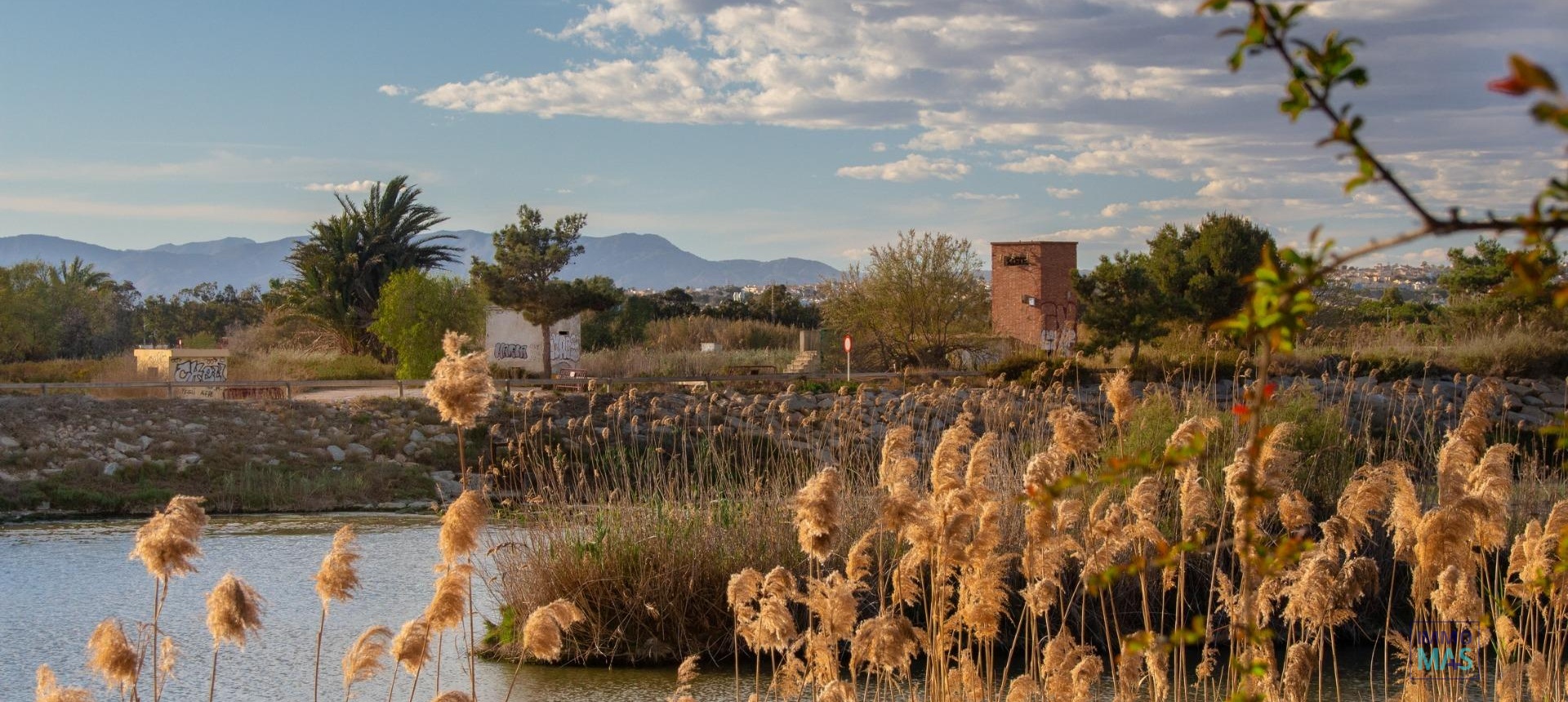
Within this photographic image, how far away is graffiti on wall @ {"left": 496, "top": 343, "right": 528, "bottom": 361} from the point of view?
29031 mm

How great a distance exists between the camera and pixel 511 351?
2908 cm

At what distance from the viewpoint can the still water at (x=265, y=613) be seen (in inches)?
275

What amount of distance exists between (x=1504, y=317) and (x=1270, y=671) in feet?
73.3

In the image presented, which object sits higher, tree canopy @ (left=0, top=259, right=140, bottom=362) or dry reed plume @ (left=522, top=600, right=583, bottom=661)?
tree canopy @ (left=0, top=259, right=140, bottom=362)

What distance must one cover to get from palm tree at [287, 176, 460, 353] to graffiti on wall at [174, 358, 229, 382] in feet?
25.9

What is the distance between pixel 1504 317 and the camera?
23531mm

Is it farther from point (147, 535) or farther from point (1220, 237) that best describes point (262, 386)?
point (147, 535)

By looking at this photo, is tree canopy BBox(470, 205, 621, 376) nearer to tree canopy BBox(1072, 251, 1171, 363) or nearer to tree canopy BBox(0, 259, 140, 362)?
tree canopy BBox(1072, 251, 1171, 363)

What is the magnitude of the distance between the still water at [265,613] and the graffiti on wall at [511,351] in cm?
1602

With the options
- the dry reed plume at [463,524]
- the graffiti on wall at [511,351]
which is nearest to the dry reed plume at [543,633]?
the dry reed plume at [463,524]

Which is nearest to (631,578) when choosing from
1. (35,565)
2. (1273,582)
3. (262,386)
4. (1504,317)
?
(1273,582)

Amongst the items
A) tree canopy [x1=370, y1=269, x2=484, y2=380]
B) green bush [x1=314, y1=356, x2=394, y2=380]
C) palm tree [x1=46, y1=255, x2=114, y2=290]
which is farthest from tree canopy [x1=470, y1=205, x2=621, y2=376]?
palm tree [x1=46, y1=255, x2=114, y2=290]

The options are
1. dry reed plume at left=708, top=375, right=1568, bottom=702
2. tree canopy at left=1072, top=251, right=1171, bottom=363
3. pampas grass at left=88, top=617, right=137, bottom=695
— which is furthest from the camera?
tree canopy at left=1072, top=251, right=1171, bottom=363

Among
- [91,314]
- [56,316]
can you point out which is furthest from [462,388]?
[91,314]
